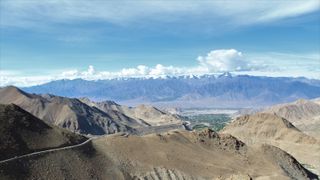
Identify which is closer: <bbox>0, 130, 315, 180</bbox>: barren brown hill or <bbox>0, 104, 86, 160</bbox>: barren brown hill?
<bbox>0, 104, 86, 160</bbox>: barren brown hill

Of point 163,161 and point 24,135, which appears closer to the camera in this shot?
point 24,135

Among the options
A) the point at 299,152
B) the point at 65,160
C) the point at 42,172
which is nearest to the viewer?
the point at 42,172

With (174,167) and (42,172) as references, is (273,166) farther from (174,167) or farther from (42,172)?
(42,172)

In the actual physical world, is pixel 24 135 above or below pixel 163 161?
above

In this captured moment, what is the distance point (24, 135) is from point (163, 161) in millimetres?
33815

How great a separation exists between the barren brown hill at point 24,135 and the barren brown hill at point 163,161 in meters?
3.46

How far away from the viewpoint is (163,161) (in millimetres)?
123562

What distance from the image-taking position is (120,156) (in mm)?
120625

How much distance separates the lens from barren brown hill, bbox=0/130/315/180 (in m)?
103

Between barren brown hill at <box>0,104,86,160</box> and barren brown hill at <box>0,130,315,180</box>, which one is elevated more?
barren brown hill at <box>0,104,86,160</box>

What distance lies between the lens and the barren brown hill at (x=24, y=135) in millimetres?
102037

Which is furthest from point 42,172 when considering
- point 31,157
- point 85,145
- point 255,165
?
point 255,165

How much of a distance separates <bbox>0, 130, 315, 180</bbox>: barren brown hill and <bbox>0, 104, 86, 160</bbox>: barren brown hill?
3458 mm

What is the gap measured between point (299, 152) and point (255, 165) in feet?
203
